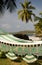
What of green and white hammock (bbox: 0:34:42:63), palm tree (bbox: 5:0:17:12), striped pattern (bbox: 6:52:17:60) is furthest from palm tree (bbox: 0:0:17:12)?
striped pattern (bbox: 6:52:17:60)

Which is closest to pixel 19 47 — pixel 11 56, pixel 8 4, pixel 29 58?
pixel 11 56

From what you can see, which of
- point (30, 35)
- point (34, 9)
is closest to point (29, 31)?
point (30, 35)

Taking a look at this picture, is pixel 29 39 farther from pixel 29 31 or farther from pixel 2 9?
pixel 2 9

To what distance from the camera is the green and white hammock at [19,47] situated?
24.5ft

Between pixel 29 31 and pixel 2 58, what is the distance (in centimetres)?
149

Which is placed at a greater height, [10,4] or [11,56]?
[10,4]

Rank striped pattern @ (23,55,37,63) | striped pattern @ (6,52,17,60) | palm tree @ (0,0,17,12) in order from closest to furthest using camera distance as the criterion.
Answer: striped pattern @ (23,55,37,63), striped pattern @ (6,52,17,60), palm tree @ (0,0,17,12)

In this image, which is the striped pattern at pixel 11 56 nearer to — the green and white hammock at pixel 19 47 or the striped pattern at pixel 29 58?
the green and white hammock at pixel 19 47

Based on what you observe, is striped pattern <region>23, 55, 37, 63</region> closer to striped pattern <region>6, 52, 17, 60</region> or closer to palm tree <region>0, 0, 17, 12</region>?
striped pattern <region>6, 52, 17, 60</region>

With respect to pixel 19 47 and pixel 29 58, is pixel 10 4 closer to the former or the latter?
pixel 19 47

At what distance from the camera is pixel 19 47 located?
24.7 feet

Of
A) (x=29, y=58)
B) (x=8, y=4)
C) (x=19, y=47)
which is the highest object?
(x=8, y=4)

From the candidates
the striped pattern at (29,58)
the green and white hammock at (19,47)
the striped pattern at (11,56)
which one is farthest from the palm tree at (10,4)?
the striped pattern at (29,58)

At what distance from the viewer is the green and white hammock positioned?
7477mm
